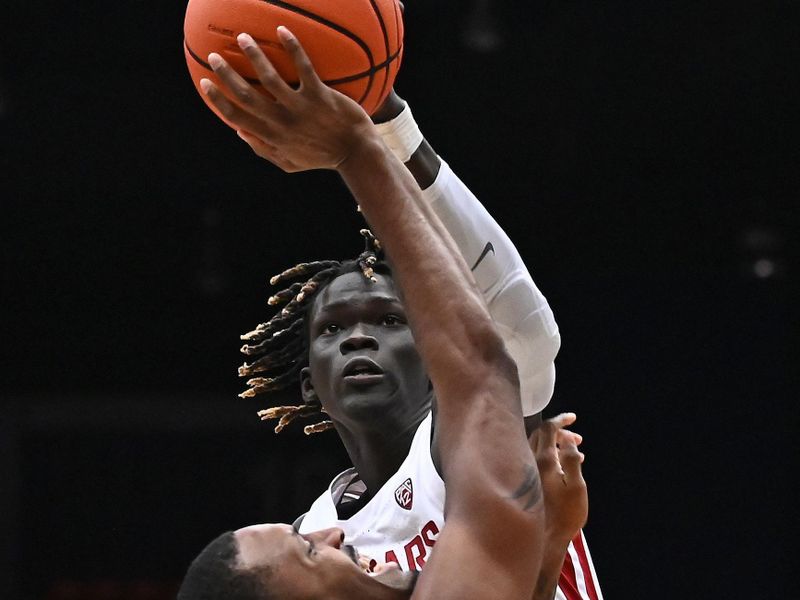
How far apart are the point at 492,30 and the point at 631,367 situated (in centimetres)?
186

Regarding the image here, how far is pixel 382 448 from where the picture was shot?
9.89 feet

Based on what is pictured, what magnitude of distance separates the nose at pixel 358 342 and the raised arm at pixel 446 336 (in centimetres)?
103

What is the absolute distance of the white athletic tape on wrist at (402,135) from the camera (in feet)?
8.30

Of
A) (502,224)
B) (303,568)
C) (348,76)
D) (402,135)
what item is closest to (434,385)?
(303,568)

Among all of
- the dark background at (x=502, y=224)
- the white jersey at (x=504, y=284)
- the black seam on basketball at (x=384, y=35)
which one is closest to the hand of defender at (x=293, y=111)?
the black seam on basketball at (x=384, y=35)

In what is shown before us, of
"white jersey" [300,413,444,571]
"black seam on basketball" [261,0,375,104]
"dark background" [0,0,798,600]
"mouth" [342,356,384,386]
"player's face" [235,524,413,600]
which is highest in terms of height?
"dark background" [0,0,798,600]

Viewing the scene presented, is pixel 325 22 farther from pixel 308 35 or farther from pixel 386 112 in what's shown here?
pixel 386 112

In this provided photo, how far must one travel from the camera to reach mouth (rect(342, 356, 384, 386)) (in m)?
2.94

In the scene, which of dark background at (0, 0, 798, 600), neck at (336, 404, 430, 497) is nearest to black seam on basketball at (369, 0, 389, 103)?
neck at (336, 404, 430, 497)

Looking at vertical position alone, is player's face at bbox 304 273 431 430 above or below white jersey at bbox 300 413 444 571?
above

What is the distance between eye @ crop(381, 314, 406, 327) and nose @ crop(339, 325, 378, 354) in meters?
0.05

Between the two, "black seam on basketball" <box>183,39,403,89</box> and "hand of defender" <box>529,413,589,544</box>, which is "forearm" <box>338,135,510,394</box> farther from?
"hand of defender" <box>529,413,589,544</box>

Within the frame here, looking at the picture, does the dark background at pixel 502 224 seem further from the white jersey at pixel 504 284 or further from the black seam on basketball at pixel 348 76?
the black seam on basketball at pixel 348 76

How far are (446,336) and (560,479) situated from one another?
921 millimetres
